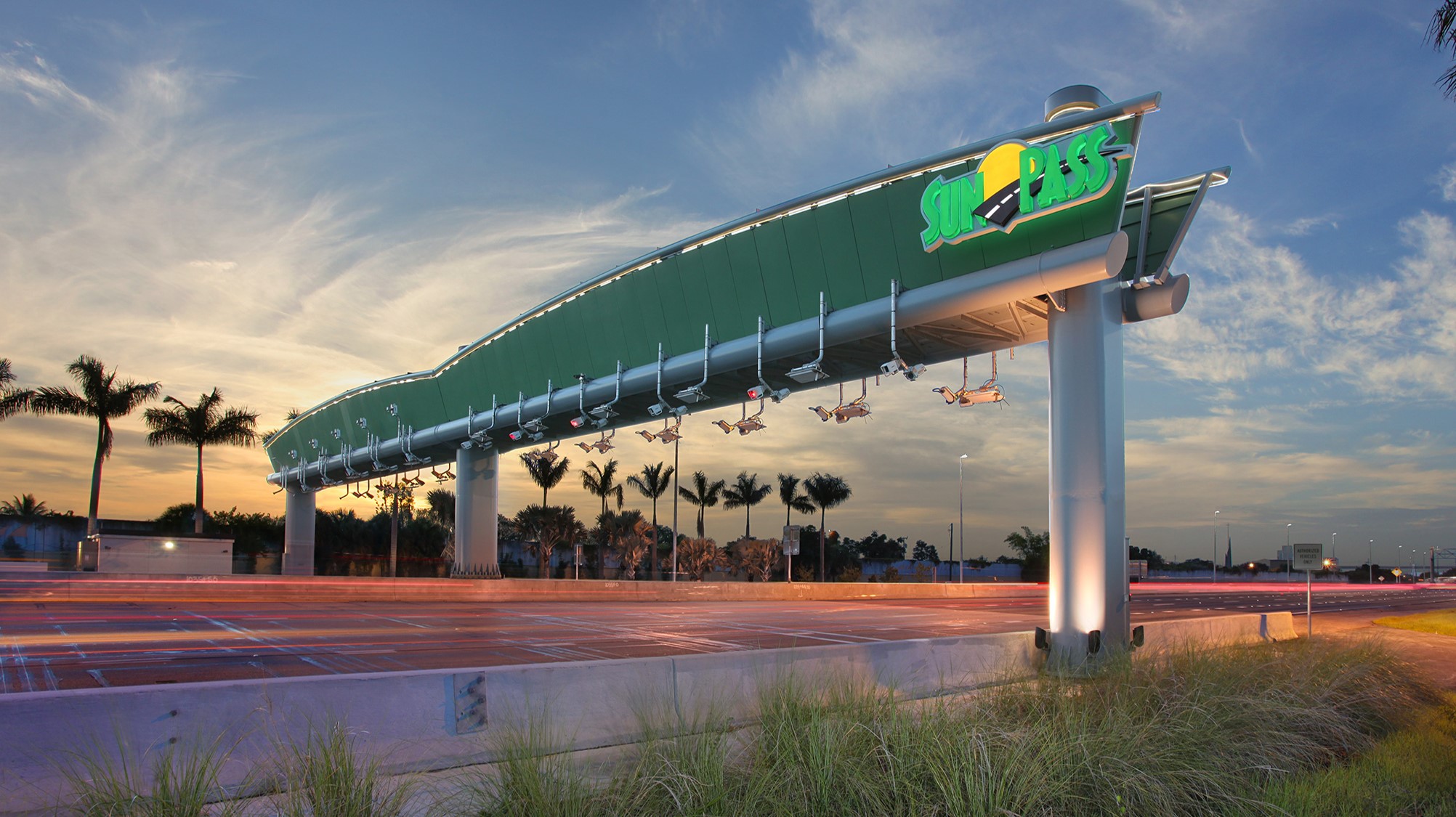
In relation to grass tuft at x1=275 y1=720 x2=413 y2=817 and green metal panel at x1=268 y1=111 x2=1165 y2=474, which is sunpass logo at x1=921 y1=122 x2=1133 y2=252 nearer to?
green metal panel at x1=268 y1=111 x2=1165 y2=474

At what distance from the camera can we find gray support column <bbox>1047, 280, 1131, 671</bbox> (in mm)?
15422

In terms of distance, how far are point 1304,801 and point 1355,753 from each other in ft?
12.7

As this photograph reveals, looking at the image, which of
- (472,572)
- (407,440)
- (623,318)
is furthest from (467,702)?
(407,440)

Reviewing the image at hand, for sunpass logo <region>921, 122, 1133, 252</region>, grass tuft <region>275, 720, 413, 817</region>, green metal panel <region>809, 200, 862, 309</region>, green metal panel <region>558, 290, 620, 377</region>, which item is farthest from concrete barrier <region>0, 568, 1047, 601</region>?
grass tuft <region>275, 720, 413, 817</region>

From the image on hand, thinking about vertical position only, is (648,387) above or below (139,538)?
above

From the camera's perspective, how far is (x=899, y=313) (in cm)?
1927

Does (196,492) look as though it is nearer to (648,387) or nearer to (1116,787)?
(648,387)

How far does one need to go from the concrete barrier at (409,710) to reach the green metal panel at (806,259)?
37.7 feet

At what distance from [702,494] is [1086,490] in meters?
88.0

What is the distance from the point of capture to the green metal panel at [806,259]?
69.7 feet

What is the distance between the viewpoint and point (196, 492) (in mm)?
59219

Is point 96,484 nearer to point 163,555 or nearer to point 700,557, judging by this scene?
point 163,555

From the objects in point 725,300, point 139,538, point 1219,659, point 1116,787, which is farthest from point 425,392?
point 1116,787

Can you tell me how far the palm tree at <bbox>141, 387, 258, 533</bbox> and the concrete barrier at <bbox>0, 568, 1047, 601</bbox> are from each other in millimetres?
15720
